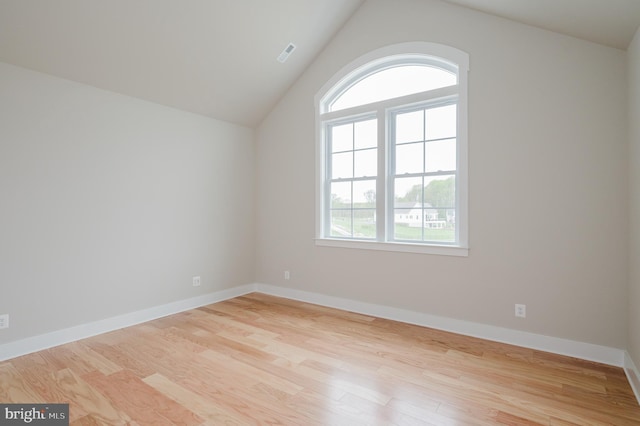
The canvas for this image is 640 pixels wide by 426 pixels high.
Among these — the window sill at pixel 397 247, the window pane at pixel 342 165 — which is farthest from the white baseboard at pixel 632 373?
the window pane at pixel 342 165

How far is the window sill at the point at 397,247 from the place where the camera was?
3359 mm

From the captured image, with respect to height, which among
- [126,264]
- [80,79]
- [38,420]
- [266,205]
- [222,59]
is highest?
[222,59]

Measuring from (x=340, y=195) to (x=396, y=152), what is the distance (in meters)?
0.93

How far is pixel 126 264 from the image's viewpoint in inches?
143

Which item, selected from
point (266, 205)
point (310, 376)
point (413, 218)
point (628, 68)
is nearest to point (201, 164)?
point (266, 205)

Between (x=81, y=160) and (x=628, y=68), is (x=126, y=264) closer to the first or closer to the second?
(x=81, y=160)

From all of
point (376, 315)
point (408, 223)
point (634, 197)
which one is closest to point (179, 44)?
point (408, 223)

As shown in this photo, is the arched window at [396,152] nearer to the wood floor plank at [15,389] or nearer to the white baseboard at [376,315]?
the white baseboard at [376,315]

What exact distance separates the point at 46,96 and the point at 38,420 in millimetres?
2647

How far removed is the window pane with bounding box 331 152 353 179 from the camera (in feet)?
14.1

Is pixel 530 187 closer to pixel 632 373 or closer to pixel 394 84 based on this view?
pixel 632 373

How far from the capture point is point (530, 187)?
2.98 m

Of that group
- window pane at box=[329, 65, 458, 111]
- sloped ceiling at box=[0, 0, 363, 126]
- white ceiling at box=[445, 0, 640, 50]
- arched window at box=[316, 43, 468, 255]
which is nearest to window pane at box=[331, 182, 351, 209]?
arched window at box=[316, 43, 468, 255]

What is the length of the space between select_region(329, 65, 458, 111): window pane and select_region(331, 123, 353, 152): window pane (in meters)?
0.26
